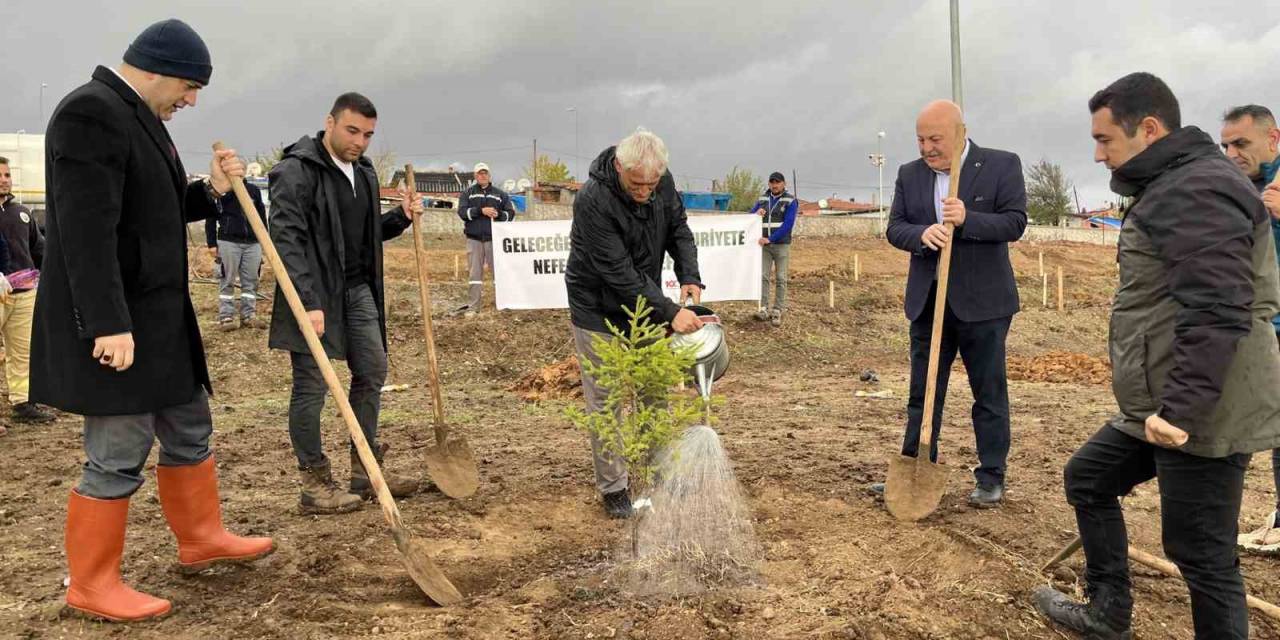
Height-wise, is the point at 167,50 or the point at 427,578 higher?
the point at 167,50

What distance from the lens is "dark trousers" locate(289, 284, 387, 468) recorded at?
4.79 meters

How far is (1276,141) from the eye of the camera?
4.72 metres

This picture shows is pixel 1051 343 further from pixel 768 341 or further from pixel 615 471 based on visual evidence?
pixel 615 471

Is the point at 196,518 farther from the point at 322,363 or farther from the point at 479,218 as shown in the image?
the point at 479,218

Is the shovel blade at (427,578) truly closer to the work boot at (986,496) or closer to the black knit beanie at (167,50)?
the black knit beanie at (167,50)

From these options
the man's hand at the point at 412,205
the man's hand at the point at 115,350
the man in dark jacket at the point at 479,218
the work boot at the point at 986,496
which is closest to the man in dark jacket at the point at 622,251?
the man's hand at the point at 412,205

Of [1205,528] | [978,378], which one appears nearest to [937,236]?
[978,378]

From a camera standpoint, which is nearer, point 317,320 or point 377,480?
point 377,480

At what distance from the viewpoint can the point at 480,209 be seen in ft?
42.1

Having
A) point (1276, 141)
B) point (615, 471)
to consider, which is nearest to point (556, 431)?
point (615, 471)

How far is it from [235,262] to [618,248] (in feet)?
27.5

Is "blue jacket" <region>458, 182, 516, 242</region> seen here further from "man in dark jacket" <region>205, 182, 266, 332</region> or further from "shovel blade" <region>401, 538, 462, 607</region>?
"shovel blade" <region>401, 538, 462, 607</region>

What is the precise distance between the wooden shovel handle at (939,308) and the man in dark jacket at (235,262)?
886 cm

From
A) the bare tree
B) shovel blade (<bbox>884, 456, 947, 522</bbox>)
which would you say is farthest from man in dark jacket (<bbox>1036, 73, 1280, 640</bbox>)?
the bare tree
